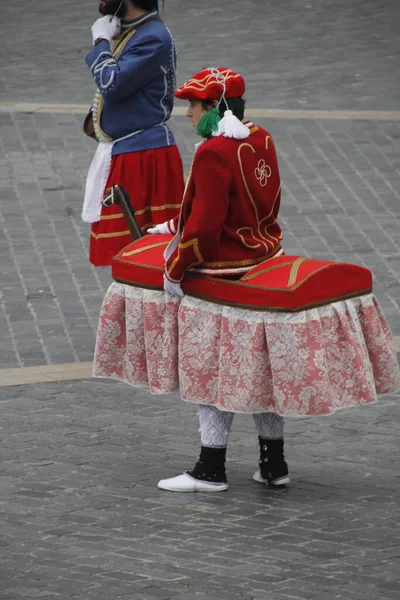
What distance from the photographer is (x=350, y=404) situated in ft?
19.4

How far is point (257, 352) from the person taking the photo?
583 centimetres

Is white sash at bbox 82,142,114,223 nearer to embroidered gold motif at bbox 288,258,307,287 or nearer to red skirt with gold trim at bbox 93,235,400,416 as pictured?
red skirt with gold trim at bbox 93,235,400,416

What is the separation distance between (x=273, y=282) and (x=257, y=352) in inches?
11.5

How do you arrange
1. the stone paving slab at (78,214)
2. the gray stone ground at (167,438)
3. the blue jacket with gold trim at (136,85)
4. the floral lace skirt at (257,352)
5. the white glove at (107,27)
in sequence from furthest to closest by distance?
the stone paving slab at (78,214) < the white glove at (107,27) < the blue jacket with gold trim at (136,85) < the floral lace skirt at (257,352) < the gray stone ground at (167,438)

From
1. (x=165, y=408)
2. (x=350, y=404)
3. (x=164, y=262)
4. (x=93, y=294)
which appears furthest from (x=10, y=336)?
(x=350, y=404)

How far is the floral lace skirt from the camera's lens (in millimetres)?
5773

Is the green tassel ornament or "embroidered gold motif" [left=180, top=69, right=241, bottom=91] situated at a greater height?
"embroidered gold motif" [left=180, top=69, right=241, bottom=91]

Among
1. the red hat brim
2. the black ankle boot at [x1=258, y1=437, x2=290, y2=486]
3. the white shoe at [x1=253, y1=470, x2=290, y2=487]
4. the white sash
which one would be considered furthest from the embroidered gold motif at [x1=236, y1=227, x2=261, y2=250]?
the white sash

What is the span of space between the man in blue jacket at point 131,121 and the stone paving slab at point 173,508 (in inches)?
36.9

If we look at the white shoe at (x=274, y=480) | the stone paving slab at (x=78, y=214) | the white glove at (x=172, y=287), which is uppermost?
the white glove at (x=172, y=287)

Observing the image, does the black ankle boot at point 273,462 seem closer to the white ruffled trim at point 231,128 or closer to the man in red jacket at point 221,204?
the man in red jacket at point 221,204

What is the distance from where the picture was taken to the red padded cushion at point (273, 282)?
5793 millimetres

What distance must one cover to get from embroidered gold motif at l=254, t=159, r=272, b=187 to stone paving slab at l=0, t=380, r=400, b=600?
1362 millimetres

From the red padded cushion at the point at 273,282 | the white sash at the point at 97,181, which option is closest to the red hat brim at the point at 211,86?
the red padded cushion at the point at 273,282
